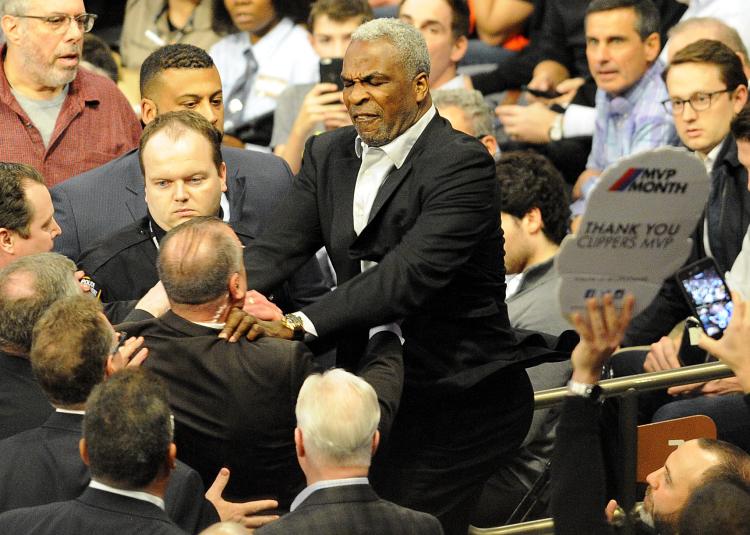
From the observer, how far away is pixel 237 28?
739 centimetres

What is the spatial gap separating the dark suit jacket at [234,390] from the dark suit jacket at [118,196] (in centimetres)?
120

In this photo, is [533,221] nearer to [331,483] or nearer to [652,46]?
[652,46]

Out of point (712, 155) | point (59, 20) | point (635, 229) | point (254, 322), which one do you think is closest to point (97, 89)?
point (59, 20)

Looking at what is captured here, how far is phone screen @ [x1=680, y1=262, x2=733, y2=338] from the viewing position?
4.60m

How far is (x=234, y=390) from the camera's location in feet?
10.8

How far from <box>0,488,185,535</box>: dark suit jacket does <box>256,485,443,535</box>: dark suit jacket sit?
8.7 inches

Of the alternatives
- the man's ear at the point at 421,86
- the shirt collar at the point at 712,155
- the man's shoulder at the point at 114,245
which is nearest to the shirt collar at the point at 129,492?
the man's ear at the point at 421,86

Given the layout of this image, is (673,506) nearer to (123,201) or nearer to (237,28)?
(123,201)

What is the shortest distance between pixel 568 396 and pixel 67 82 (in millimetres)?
3034

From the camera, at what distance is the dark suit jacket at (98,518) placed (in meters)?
2.84

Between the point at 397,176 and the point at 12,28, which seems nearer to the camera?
the point at 397,176

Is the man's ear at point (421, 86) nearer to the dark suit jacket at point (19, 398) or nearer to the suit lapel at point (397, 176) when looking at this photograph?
the suit lapel at point (397, 176)

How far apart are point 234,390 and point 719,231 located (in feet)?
8.48

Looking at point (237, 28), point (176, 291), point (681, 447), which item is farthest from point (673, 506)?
point (237, 28)
